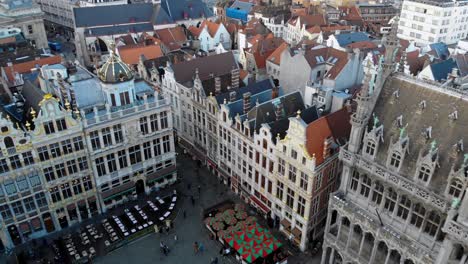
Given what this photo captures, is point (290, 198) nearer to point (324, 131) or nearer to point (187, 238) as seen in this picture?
point (324, 131)

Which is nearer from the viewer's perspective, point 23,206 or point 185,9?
point 23,206

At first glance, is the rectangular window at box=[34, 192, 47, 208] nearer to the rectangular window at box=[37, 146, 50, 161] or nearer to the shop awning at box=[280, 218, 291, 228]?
the rectangular window at box=[37, 146, 50, 161]

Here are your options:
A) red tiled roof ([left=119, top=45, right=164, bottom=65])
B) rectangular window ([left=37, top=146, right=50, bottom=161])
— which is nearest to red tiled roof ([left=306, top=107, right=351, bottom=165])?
rectangular window ([left=37, top=146, right=50, bottom=161])

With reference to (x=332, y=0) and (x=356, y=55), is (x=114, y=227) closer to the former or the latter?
(x=356, y=55)

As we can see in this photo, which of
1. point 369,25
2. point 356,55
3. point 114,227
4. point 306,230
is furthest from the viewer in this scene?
point 369,25

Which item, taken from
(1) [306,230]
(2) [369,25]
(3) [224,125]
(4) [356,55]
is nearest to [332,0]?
(2) [369,25]

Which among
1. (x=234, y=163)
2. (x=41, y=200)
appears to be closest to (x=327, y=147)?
(x=234, y=163)

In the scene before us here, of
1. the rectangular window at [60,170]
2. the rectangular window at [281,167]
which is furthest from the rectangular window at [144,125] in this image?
the rectangular window at [281,167]

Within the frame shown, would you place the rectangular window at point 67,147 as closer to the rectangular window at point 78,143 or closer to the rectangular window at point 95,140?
the rectangular window at point 78,143
